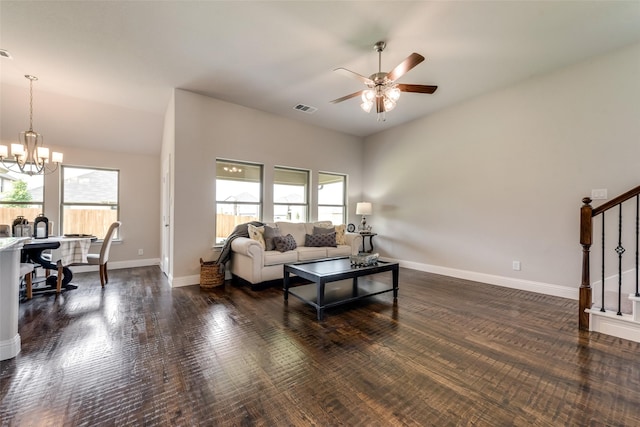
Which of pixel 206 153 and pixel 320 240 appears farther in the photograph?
pixel 320 240

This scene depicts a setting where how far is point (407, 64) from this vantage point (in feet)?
8.72

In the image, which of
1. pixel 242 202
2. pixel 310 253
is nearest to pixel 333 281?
pixel 310 253

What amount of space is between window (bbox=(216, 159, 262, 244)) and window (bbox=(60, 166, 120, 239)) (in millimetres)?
2436

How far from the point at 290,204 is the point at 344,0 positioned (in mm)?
3828

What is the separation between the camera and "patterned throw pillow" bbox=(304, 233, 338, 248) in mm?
5031

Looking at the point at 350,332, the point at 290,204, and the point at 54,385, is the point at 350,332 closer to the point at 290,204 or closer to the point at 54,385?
the point at 54,385

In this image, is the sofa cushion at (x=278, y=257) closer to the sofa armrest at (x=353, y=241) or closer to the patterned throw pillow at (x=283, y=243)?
the patterned throw pillow at (x=283, y=243)

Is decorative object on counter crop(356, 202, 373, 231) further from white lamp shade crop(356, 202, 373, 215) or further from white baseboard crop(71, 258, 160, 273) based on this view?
white baseboard crop(71, 258, 160, 273)

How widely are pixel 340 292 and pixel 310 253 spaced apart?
3.97 ft

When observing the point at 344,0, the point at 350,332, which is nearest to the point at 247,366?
the point at 350,332

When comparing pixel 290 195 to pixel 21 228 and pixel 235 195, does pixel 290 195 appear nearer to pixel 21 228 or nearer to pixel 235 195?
pixel 235 195

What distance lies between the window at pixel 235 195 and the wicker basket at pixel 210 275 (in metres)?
0.67

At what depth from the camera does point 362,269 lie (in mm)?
3316

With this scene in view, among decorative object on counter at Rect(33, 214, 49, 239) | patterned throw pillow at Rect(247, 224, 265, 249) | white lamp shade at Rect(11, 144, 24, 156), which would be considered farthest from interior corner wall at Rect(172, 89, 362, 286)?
white lamp shade at Rect(11, 144, 24, 156)
